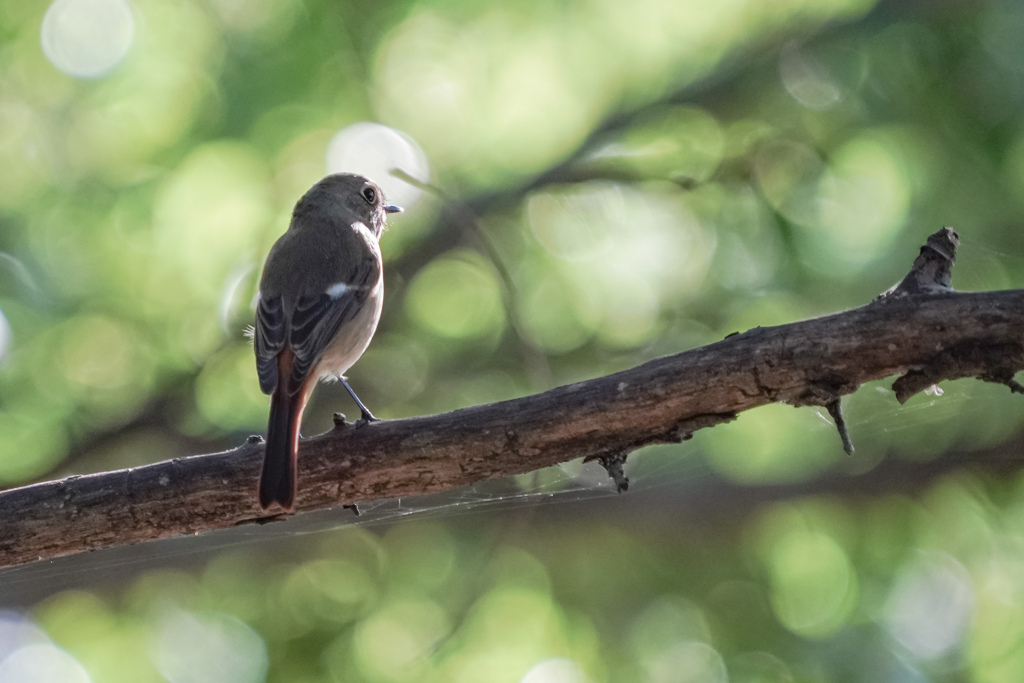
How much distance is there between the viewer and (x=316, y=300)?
4523mm

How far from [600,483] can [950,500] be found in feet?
8.11

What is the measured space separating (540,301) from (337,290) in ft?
6.51

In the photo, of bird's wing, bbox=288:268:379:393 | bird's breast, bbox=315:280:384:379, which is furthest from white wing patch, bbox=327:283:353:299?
bird's breast, bbox=315:280:384:379

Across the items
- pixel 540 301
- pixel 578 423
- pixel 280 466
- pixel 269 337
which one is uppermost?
pixel 540 301

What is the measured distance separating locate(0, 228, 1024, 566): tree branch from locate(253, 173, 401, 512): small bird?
1.03ft

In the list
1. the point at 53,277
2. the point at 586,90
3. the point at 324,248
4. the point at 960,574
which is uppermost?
the point at 586,90

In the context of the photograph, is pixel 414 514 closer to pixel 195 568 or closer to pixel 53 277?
pixel 195 568

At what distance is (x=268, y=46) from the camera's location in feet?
19.2

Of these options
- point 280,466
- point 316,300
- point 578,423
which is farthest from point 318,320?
point 578,423

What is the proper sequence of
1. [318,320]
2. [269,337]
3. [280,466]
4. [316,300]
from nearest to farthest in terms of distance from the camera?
[280,466] < [269,337] < [318,320] < [316,300]

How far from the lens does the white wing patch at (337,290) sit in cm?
457

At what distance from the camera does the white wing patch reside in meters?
4.57

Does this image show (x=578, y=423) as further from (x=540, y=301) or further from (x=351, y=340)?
(x=540, y=301)

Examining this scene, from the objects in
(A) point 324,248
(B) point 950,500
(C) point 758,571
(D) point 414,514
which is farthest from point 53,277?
(B) point 950,500
